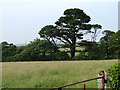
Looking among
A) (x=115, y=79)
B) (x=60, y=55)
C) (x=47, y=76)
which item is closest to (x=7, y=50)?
(x=60, y=55)

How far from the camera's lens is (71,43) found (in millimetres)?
30828

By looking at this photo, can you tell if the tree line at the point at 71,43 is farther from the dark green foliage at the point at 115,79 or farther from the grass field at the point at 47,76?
the dark green foliage at the point at 115,79

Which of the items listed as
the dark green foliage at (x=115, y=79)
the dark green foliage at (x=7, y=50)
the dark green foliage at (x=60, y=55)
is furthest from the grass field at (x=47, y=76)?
the dark green foliage at (x=7, y=50)

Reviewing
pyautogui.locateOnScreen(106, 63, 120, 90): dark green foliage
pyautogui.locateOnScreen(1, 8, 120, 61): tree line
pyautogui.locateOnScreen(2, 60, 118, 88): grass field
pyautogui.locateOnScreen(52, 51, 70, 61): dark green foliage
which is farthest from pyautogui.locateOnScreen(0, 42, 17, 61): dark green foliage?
pyautogui.locateOnScreen(106, 63, 120, 90): dark green foliage

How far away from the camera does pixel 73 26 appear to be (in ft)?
100

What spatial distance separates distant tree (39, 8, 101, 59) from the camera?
29.9m

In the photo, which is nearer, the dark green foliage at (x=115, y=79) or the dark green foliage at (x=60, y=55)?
the dark green foliage at (x=115, y=79)

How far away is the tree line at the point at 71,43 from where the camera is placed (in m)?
29.9

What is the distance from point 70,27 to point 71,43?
262 cm

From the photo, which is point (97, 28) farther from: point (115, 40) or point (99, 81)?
point (99, 81)

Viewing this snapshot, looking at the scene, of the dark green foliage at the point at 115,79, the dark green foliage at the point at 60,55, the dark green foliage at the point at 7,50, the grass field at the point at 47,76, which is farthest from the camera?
the dark green foliage at the point at 7,50

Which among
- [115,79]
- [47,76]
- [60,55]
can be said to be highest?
[60,55]

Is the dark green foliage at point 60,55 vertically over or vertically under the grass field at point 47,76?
over

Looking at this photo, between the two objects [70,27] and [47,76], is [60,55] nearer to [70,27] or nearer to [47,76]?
[70,27]
